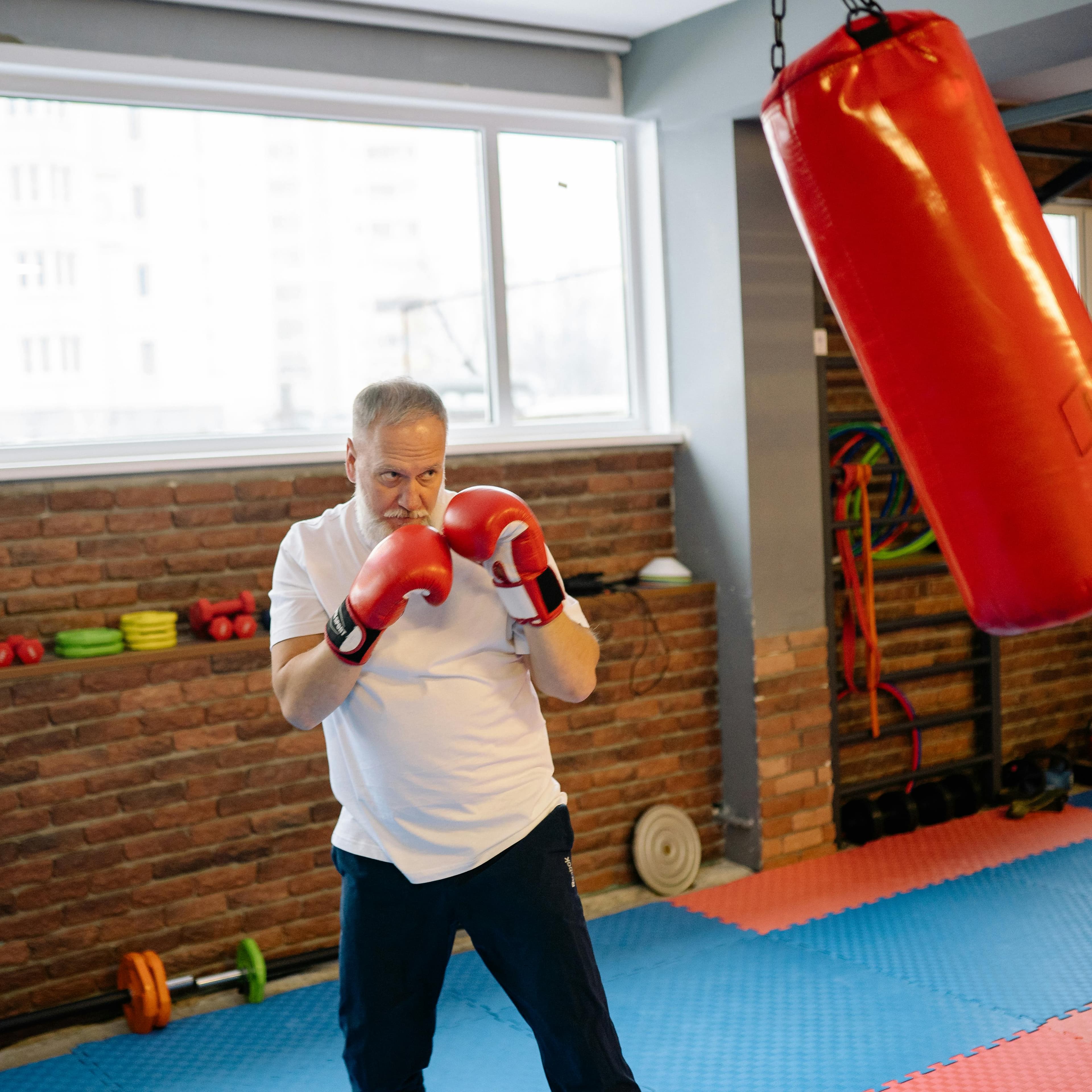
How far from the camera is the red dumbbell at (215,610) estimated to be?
3.41 meters

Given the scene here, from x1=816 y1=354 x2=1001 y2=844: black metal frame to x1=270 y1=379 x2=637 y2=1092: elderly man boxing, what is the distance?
2.65 m

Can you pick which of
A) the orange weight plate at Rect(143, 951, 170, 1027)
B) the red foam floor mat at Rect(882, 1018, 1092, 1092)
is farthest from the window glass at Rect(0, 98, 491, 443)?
the red foam floor mat at Rect(882, 1018, 1092, 1092)

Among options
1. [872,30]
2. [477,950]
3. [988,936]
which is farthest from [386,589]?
[988,936]

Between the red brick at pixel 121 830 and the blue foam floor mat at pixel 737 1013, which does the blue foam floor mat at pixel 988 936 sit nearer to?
the blue foam floor mat at pixel 737 1013

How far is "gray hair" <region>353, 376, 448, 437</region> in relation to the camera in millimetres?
1869

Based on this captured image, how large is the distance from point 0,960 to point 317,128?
104 inches

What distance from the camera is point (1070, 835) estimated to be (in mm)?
4438

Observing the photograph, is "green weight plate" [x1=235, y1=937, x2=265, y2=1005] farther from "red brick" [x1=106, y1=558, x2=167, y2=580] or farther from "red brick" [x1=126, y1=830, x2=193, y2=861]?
"red brick" [x1=106, y1=558, x2=167, y2=580]

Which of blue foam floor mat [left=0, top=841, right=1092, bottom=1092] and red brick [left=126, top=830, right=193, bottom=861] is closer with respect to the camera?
blue foam floor mat [left=0, top=841, right=1092, bottom=1092]

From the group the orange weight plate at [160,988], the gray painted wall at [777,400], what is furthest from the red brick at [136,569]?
the gray painted wall at [777,400]

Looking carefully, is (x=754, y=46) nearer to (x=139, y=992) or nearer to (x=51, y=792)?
(x=51, y=792)

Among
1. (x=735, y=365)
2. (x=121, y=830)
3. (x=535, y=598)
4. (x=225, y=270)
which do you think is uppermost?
(x=225, y=270)

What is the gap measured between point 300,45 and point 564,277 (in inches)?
48.4

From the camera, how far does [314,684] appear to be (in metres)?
1.85
